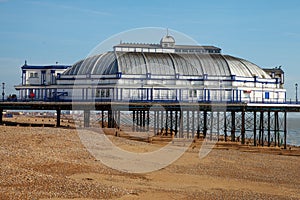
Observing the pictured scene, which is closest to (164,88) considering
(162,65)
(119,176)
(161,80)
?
(161,80)

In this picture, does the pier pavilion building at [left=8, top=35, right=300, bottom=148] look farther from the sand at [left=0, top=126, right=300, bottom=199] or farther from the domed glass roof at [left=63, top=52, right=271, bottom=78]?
the sand at [left=0, top=126, right=300, bottom=199]

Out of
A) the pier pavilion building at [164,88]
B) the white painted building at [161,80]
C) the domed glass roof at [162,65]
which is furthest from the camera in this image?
the domed glass roof at [162,65]

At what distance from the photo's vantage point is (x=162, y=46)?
70250 millimetres

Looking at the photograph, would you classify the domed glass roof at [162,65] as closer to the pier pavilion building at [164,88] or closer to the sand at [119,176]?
the pier pavilion building at [164,88]

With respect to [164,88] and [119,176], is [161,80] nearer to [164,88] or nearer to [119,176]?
[164,88]

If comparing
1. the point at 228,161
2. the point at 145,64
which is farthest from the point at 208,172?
the point at 145,64

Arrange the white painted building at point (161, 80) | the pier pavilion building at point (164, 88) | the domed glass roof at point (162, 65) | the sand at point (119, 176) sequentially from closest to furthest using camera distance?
the sand at point (119, 176), the pier pavilion building at point (164, 88), the white painted building at point (161, 80), the domed glass roof at point (162, 65)

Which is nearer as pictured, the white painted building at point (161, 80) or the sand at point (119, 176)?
the sand at point (119, 176)

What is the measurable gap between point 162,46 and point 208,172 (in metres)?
43.5

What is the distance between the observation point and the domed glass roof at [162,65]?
5644 cm

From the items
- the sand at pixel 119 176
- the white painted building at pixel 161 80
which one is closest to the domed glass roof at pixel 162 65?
the white painted building at pixel 161 80

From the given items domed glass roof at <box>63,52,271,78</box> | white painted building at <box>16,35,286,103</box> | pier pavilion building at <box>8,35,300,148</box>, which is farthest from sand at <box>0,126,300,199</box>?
domed glass roof at <box>63,52,271,78</box>

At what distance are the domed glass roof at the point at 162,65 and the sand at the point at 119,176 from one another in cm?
2063

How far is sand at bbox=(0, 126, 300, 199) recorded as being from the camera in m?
19.1
